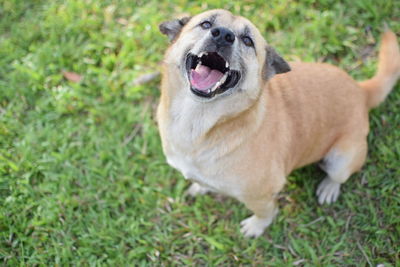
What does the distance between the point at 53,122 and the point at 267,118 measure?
2555mm

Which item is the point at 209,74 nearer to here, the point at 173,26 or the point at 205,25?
the point at 205,25

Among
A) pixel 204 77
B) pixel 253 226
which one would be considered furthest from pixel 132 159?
pixel 204 77

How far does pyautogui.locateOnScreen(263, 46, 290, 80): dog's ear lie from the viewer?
276cm

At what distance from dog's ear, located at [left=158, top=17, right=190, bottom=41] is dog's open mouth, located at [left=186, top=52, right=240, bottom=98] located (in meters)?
0.36

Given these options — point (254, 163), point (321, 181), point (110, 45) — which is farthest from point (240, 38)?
point (110, 45)

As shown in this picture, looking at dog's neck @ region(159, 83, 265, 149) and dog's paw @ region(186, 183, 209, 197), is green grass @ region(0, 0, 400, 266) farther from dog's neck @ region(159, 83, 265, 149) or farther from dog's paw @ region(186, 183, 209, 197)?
dog's neck @ region(159, 83, 265, 149)

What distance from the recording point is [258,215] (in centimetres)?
333

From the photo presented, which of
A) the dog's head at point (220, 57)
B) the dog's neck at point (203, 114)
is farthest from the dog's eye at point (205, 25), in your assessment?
the dog's neck at point (203, 114)

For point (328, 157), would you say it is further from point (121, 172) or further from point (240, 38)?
point (121, 172)

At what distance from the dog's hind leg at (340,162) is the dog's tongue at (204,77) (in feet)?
4.48

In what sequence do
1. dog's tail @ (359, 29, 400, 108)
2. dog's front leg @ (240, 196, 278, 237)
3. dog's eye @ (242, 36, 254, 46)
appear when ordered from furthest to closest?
1. dog's tail @ (359, 29, 400, 108)
2. dog's front leg @ (240, 196, 278, 237)
3. dog's eye @ (242, 36, 254, 46)

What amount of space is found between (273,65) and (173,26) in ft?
2.75

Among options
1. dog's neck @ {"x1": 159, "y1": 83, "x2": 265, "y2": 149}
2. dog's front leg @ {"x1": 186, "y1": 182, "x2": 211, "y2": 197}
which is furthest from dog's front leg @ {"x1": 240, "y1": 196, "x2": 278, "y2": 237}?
dog's neck @ {"x1": 159, "y1": 83, "x2": 265, "y2": 149}

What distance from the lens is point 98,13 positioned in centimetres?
479
